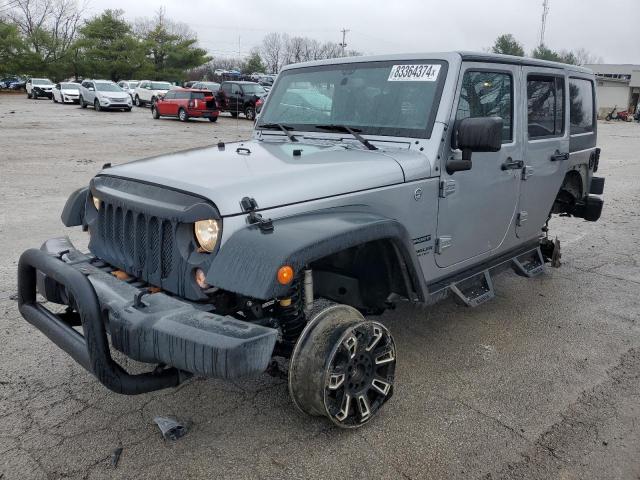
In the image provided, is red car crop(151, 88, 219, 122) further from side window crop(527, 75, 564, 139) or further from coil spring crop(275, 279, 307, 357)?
coil spring crop(275, 279, 307, 357)

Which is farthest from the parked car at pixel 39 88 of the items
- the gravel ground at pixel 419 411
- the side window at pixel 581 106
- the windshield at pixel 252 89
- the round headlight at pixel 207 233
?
the round headlight at pixel 207 233

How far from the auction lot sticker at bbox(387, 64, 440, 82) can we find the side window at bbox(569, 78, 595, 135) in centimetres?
207

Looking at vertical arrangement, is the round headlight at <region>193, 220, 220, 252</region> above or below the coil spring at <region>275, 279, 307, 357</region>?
above

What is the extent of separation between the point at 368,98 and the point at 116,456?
2655mm

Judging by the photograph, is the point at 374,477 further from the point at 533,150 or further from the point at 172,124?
the point at 172,124

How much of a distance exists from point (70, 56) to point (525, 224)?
58.8m

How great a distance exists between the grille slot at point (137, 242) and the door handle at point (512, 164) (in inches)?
99.6

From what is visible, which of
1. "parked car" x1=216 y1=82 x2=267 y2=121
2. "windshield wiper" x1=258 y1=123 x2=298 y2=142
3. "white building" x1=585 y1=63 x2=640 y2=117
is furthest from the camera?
"white building" x1=585 y1=63 x2=640 y2=117

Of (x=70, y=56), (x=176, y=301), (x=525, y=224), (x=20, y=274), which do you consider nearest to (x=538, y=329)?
(x=525, y=224)

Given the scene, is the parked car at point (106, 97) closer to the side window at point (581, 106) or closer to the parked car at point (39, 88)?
the parked car at point (39, 88)

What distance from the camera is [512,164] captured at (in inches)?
164

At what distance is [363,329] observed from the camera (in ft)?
9.41

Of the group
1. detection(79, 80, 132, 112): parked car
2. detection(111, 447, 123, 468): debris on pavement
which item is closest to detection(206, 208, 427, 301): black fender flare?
detection(111, 447, 123, 468): debris on pavement

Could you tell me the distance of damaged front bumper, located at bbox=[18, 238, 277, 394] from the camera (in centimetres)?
226
